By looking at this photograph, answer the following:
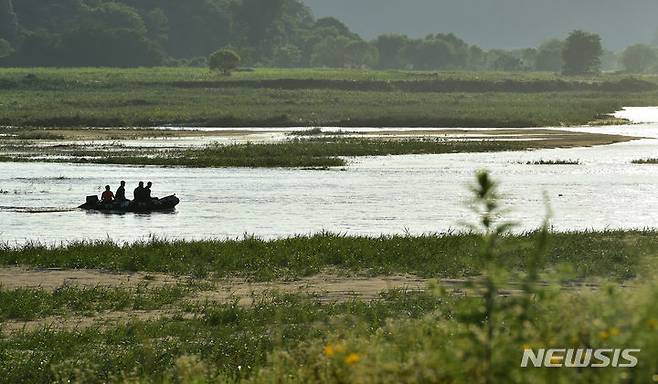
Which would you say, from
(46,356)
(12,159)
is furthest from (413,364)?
(12,159)

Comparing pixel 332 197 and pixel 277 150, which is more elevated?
pixel 332 197

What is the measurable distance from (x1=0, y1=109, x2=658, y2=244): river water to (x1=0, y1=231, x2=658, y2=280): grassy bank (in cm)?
323

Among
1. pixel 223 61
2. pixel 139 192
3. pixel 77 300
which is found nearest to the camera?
pixel 77 300

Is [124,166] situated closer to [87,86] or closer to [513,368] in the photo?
[513,368]

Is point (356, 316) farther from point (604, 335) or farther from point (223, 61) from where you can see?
point (223, 61)

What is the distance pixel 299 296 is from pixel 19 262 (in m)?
10.0

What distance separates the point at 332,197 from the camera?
51.5 m

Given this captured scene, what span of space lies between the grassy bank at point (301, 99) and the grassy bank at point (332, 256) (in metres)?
75.5

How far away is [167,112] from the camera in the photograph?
116 metres

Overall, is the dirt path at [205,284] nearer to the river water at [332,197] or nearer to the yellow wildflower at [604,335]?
the river water at [332,197]

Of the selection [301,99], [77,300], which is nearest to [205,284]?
[77,300]

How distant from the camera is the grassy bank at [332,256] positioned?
2869cm

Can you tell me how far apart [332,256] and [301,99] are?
112467mm

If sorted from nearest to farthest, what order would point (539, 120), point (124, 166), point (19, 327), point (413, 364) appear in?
point (413, 364) < point (19, 327) < point (124, 166) < point (539, 120)
